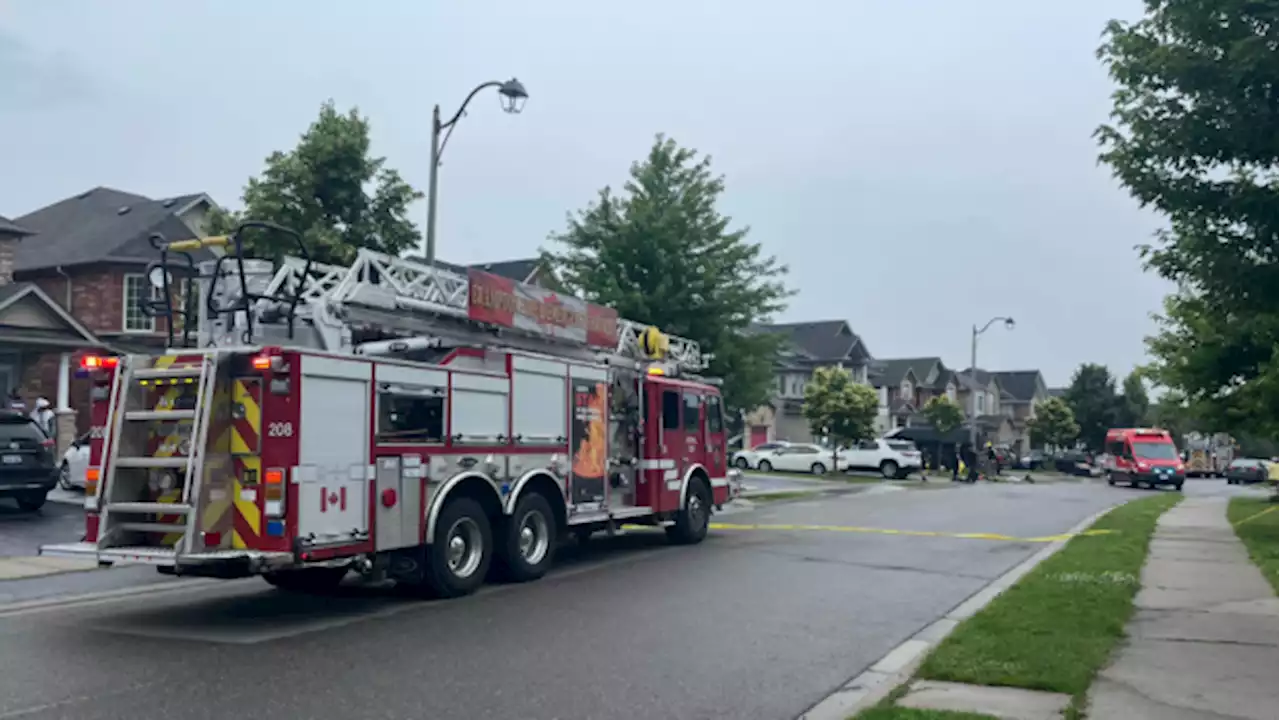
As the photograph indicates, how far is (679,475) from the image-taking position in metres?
16.1

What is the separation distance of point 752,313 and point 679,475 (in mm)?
9123

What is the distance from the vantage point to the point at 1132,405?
7994 centimetres

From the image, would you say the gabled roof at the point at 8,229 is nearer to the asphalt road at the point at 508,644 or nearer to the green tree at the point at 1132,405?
the asphalt road at the point at 508,644

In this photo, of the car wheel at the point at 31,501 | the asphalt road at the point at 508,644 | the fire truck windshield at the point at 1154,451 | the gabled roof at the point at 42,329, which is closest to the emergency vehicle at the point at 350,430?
the asphalt road at the point at 508,644

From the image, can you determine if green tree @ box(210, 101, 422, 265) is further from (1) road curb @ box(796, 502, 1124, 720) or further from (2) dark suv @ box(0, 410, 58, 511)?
(1) road curb @ box(796, 502, 1124, 720)

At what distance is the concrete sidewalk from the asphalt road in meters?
1.73

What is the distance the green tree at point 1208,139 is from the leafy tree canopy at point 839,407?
31722mm

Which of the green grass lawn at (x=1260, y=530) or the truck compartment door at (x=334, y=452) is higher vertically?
the truck compartment door at (x=334, y=452)

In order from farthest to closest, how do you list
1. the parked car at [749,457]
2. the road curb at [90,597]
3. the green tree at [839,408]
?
1. the parked car at [749,457]
2. the green tree at [839,408]
3. the road curb at [90,597]

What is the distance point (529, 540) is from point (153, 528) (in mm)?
4129

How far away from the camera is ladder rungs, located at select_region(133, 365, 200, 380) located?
9.38 metres

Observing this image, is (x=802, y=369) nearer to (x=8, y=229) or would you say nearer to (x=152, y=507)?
(x=8, y=229)

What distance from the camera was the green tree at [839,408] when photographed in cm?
4425

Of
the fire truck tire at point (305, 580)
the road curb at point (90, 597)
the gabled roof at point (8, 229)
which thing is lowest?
the road curb at point (90, 597)
